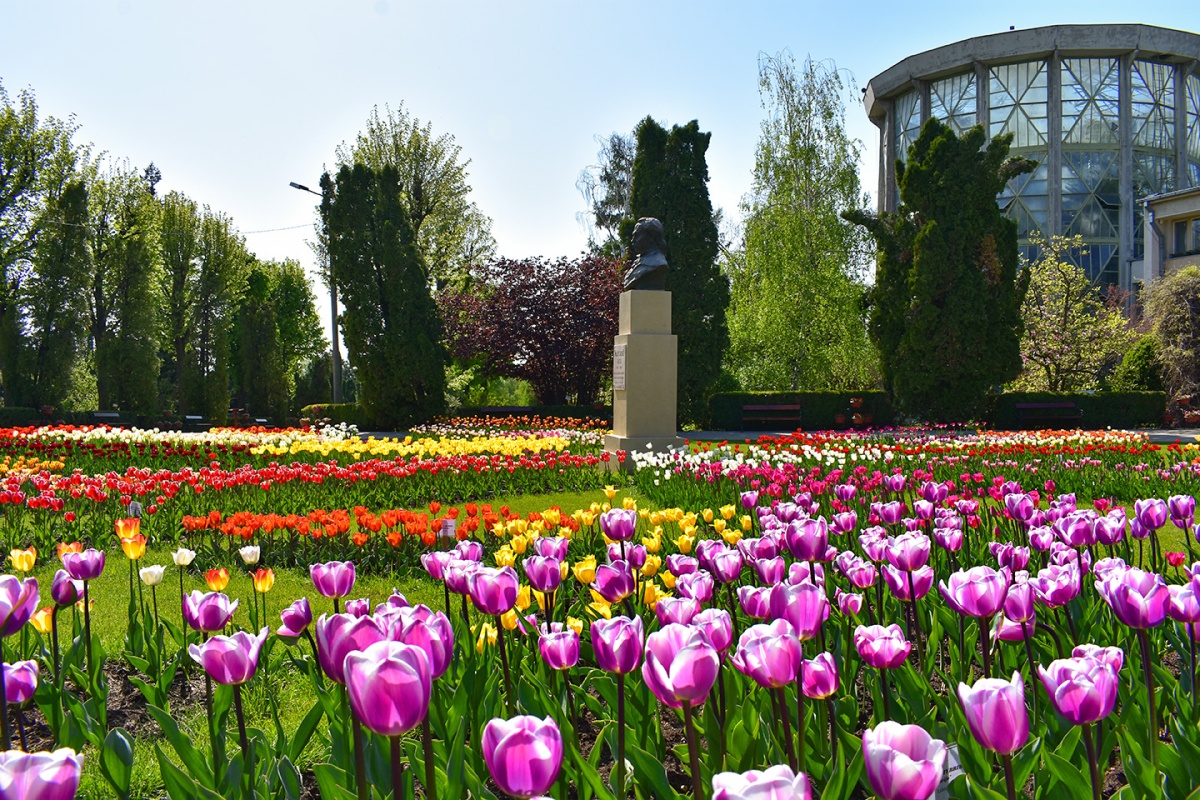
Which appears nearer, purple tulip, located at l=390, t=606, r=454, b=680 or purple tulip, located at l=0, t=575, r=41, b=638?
purple tulip, located at l=390, t=606, r=454, b=680

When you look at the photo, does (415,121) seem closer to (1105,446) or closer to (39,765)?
(1105,446)

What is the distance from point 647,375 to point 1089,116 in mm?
36041

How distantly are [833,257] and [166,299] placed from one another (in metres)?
23.9

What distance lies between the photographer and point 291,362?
45.9 m

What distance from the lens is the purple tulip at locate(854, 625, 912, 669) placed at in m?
1.77

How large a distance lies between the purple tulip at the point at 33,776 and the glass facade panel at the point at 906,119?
146 feet

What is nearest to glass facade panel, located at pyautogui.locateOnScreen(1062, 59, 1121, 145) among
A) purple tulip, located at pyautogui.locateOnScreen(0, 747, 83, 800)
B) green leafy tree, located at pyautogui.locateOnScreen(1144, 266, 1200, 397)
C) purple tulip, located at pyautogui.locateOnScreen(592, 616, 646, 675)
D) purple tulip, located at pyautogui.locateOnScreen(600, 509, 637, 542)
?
green leafy tree, located at pyautogui.locateOnScreen(1144, 266, 1200, 397)

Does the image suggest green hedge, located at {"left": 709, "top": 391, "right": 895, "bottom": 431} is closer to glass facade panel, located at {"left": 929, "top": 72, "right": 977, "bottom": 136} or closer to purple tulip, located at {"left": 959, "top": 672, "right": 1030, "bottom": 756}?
purple tulip, located at {"left": 959, "top": 672, "right": 1030, "bottom": 756}

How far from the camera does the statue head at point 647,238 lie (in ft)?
43.2

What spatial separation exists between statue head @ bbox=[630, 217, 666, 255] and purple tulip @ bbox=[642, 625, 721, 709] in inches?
473

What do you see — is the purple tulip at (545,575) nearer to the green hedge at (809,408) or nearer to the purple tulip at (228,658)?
the purple tulip at (228,658)

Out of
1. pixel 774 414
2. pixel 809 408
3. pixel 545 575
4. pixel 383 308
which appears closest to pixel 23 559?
pixel 545 575

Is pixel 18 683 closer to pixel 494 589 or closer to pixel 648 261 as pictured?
pixel 494 589

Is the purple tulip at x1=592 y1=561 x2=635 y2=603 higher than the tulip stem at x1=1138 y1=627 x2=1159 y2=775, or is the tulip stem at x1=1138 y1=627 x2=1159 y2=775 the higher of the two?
the purple tulip at x1=592 y1=561 x2=635 y2=603
